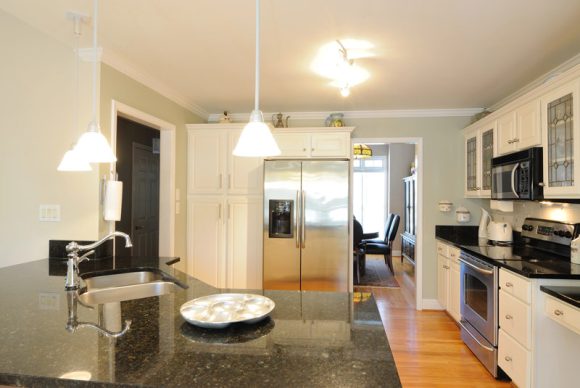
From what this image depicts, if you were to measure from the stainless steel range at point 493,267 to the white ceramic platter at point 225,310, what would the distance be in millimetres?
1731

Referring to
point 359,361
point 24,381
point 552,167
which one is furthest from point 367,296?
point 552,167

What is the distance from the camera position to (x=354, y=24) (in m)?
1.98

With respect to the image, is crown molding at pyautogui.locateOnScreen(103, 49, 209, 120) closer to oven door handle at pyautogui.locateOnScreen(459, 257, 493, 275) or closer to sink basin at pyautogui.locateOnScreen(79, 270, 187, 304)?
sink basin at pyautogui.locateOnScreen(79, 270, 187, 304)

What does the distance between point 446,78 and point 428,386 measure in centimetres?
244

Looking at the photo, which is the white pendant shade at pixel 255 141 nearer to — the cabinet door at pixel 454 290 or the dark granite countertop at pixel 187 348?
the dark granite countertop at pixel 187 348

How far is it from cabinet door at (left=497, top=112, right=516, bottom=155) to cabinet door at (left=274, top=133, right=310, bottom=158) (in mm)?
1820

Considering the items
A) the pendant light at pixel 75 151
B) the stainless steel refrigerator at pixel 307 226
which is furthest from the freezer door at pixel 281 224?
the pendant light at pixel 75 151

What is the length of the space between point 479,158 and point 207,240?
3031 millimetres

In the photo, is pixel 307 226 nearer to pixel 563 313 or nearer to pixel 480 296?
pixel 480 296

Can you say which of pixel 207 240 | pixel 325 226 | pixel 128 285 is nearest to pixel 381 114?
pixel 325 226

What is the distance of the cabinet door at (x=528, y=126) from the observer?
7.80ft

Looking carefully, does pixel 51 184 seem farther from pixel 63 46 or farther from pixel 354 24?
pixel 354 24

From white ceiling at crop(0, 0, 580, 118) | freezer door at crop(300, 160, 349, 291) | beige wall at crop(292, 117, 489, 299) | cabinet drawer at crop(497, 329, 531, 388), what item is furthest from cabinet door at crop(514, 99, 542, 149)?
freezer door at crop(300, 160, 349, 291)

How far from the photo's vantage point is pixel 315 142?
12.1 ft
